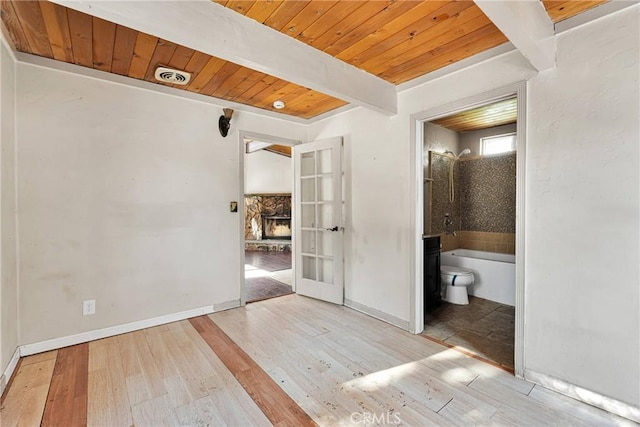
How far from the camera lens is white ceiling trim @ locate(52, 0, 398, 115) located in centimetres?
137

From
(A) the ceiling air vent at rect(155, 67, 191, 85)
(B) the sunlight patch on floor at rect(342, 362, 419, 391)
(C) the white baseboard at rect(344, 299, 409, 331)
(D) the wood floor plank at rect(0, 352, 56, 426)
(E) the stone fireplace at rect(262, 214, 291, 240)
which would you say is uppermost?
(A) the ceiling air vent at rect(155, 67, 191, 85)

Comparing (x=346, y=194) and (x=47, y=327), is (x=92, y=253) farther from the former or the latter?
(x=346, y=194)

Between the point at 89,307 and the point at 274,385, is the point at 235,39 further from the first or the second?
the point at 89,307

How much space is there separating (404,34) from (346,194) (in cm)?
179

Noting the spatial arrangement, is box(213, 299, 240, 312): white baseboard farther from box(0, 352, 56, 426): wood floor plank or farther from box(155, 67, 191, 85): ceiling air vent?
box(155, 67, 191, 85): ceiling air vent

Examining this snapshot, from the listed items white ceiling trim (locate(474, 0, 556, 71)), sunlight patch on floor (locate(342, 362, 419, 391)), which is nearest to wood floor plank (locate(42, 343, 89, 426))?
sunlight patch on floor (locate(342, 362, 419, 391))

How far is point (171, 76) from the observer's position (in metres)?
2.49

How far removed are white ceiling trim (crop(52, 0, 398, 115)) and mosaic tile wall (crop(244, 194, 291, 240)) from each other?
6.02 m

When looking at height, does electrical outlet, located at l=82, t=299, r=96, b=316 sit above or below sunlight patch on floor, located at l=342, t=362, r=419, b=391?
above

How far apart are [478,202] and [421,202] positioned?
7.25 ft

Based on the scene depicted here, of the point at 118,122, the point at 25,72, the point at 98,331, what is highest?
the point at 25,72

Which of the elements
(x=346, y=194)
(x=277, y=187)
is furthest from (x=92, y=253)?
(x=277, y=187)

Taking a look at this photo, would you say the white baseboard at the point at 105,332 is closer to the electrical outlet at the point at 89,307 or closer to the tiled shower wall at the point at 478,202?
the electrical outlet at the point at 89,307

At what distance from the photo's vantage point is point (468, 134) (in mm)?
4523
